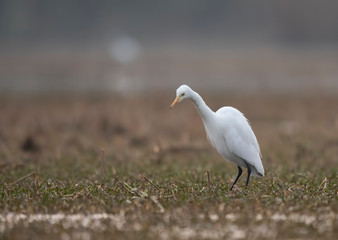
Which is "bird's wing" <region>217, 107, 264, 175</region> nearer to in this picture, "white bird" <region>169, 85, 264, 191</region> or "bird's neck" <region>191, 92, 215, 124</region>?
"white bird" <region>169, 85, 264, 191</region>

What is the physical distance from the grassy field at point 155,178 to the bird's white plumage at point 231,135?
0.50 meters

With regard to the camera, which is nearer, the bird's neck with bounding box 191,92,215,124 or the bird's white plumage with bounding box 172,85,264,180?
the bird's neck with bounding box 191,92,215,124

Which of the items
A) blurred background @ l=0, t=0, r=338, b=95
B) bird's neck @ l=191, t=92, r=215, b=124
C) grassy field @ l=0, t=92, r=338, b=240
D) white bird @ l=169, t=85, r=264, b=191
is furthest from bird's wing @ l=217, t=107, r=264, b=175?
blurred background @ l=0, t=0, r=338, b=95

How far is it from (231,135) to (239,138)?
15 centimetres

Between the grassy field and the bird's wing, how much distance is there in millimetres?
472

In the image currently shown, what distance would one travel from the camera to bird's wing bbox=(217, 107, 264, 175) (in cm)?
1032

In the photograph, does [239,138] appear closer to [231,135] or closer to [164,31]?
[231,135]

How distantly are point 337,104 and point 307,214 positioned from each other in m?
18.8

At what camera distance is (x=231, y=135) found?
10.3m

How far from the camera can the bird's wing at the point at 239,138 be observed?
406 inches

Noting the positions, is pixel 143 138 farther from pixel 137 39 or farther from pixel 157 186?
pixel 137 39

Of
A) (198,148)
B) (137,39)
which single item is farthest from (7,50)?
(198,148)

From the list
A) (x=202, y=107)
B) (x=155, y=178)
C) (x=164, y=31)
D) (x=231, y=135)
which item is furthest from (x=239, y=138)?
(x=164, y=31)

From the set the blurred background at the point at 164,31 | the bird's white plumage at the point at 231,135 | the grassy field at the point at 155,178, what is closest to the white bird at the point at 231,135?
the bird's white plumage at the point at 231,135
